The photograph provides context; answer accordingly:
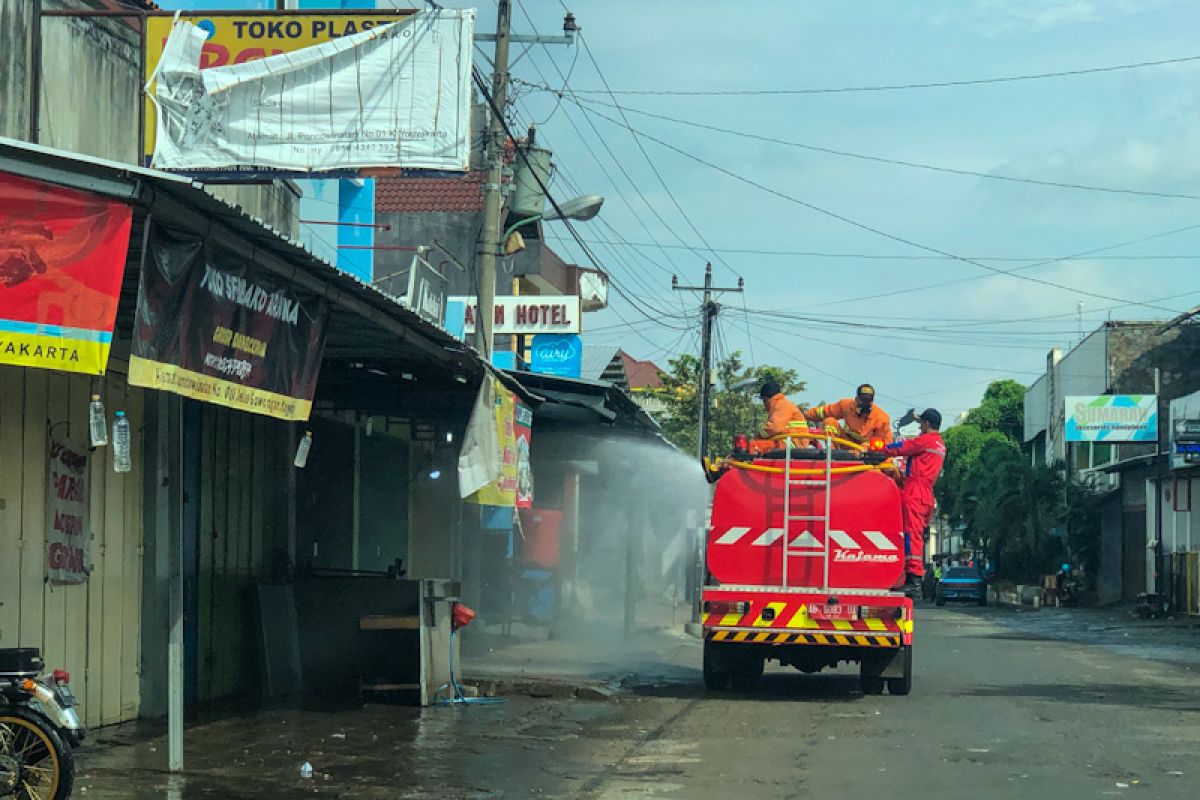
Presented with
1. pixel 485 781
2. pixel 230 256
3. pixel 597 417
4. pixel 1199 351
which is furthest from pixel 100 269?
pixel 1199 351

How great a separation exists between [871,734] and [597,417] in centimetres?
919

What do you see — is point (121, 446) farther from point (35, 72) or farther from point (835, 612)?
point (835, 612)

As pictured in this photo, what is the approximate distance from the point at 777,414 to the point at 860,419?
0.95 m

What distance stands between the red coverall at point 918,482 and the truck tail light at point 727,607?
181 cm

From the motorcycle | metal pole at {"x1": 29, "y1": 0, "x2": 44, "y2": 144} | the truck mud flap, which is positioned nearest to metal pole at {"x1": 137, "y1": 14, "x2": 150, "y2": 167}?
metal pole at {"x1": 29, "y1": 0, "x2": 44, "y2": 144}

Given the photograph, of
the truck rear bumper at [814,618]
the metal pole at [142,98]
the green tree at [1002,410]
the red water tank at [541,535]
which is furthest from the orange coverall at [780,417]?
the green tree at [1002,410]

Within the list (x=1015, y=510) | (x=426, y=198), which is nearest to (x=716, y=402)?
(x=1015, y=510)

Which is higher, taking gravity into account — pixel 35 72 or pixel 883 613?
pixel 35 72

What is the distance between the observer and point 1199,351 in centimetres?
6216

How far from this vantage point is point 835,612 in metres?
16.8

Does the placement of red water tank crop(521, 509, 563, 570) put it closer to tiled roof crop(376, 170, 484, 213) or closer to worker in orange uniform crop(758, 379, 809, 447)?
tiled roof crop(376, 170, 484, 213)

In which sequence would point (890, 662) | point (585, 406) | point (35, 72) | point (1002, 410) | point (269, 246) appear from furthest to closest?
point (1002, 410), point (585, 406), point (890, 662), point (35, 72), point (269, 246)

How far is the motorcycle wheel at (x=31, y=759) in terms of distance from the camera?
870 centimetres

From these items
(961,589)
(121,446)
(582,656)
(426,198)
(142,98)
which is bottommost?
(961,589)
